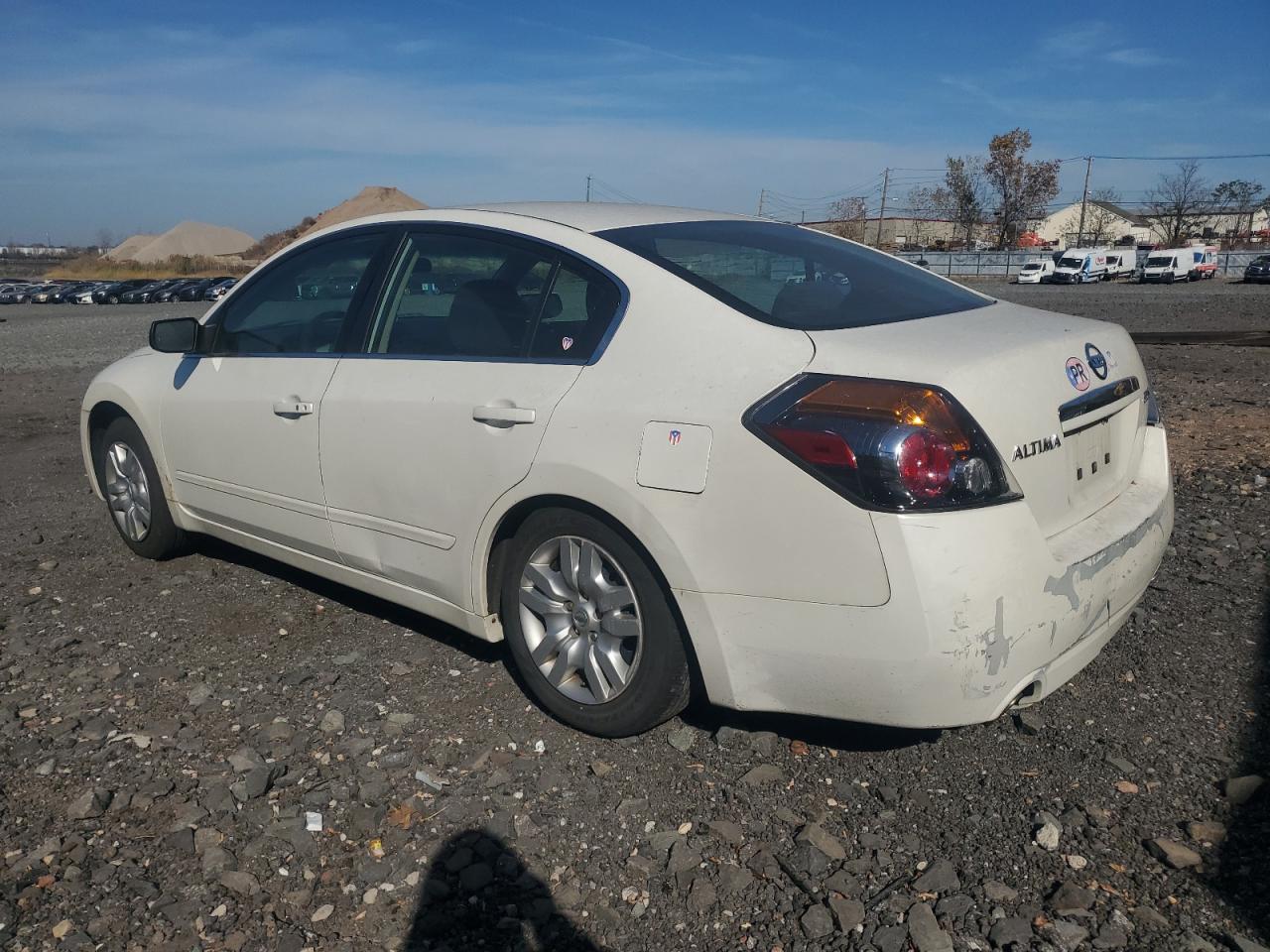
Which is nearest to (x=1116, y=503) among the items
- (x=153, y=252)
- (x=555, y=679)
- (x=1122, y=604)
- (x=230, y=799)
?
(x=1122, y=604)

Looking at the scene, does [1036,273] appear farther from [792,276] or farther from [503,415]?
[503,415]

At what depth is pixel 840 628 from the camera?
2.49 m

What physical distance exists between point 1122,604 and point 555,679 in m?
1.66

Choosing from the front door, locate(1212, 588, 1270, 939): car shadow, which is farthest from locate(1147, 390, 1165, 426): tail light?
the front door

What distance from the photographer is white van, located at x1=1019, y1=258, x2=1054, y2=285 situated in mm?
51906

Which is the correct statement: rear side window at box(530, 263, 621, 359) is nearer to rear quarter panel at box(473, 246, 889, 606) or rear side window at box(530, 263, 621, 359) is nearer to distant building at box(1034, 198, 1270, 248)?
rear quarter panel at box(473, 246, 889, 606)

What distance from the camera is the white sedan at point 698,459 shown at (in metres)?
2.44

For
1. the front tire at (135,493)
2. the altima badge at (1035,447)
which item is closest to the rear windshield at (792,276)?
the altima badge at (1035,447)

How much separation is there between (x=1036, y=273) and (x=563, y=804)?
54729 mm

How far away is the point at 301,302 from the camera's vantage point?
13.4 feet

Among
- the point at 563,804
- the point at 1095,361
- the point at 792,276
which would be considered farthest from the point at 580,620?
the point at 1095,361

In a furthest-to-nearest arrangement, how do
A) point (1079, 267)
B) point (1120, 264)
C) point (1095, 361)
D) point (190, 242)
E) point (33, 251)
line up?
point (33, 251) < point (190, 242) < point (1120, 264) < point (1079, 267) < point (1095, 361)

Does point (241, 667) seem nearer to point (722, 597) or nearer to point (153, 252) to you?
point (722, 597)

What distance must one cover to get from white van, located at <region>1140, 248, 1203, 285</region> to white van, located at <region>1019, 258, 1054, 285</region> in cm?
465
